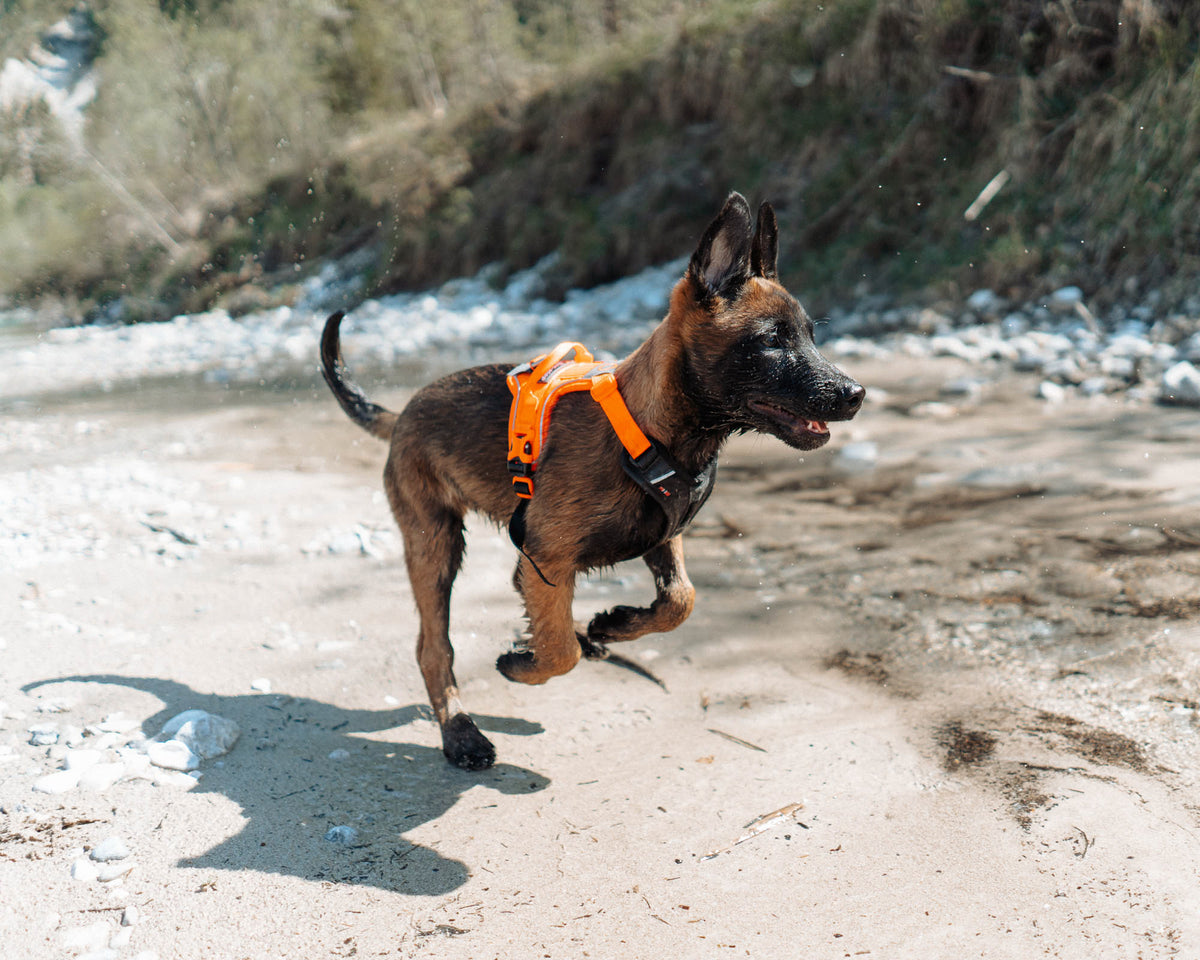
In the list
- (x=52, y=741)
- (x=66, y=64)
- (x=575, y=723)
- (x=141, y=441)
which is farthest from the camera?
(x=66, y=64)

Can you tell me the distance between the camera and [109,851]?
107 inches

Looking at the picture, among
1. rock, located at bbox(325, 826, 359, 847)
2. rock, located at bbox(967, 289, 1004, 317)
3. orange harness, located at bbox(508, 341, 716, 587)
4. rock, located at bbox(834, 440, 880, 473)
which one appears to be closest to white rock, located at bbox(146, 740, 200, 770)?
rock, located at bbox(325, 826, 359, 847)

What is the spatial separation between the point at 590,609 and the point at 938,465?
2.98 m

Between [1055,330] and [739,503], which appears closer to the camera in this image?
[739,503]

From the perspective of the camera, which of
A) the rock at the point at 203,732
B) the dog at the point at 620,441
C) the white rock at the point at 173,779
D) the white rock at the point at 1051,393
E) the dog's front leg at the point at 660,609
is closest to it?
the dog at the point at 620,441

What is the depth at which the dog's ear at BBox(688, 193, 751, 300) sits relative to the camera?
9.64 ft

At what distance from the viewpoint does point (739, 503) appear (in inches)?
244

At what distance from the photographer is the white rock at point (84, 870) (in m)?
2.63

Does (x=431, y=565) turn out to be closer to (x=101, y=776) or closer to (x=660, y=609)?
(x=660, y=609)

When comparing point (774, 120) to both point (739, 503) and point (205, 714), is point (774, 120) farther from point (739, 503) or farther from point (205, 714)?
point (205, 714)

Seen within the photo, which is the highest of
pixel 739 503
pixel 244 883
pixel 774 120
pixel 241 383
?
pixel 774 120

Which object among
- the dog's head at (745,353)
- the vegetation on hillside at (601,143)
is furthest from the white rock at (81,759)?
the vegetation on hillside at (601,143)

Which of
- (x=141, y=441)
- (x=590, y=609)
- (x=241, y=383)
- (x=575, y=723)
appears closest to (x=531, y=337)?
(x=241, y=383)

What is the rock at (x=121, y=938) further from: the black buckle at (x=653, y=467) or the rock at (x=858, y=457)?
the rock at (x=858, y=457)
